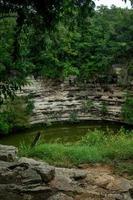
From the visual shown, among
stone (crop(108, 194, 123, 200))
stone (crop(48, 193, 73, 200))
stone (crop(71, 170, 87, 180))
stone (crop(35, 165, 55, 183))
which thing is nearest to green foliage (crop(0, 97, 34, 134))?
stone (crop(71, 170, 87, 180))

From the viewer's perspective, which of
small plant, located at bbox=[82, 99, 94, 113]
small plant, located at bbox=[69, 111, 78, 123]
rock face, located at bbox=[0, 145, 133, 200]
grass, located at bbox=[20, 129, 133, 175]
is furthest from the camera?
small plant, located at bbox=[82, 99, 94, 113]

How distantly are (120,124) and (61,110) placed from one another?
149 inches

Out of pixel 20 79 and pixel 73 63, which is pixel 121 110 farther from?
pixel 20 79

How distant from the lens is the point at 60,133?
88.0 feet

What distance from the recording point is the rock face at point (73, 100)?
29.1m

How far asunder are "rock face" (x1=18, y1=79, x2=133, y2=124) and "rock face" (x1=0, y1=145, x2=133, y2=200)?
20.0m

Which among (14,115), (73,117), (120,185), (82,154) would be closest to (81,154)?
(82,154)

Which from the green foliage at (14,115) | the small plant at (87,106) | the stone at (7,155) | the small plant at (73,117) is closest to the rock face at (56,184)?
the stone at (7,155)

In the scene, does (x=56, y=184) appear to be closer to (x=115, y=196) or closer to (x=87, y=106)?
(x=115, y=196)

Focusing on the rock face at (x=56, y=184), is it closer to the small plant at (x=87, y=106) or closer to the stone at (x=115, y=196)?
the stone at (x=115, y=196)

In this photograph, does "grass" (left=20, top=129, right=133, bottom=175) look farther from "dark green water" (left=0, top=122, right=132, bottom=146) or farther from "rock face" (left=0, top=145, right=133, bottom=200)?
"dark green water" (left=0, top=122, right=132, bottom=146)

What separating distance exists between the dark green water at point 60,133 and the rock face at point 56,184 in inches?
620

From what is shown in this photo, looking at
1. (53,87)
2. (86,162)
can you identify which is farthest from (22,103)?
(86,162)

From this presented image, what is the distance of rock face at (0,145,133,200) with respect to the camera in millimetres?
7285
